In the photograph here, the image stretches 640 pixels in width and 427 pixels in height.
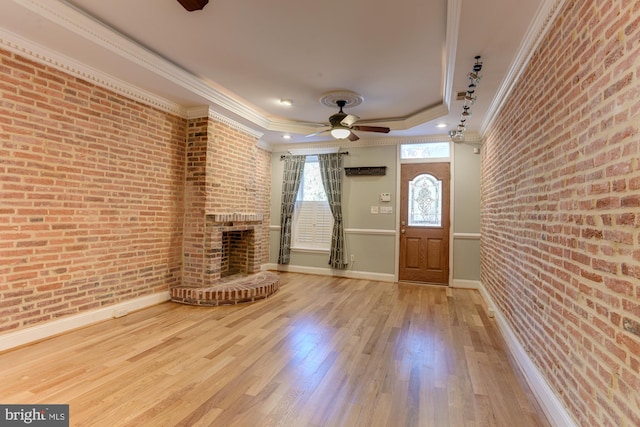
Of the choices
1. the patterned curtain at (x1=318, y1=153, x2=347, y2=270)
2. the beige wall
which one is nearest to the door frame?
the beige wall

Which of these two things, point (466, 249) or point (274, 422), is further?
point (466, 249)

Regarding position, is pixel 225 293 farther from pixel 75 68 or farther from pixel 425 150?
pixel 425 150

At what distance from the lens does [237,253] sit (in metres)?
5.24

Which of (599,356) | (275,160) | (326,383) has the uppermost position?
(275,160)

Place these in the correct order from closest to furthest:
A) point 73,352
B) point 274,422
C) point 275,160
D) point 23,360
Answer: point 274,422 < point 23,360 < point 73,352 < point 275,160

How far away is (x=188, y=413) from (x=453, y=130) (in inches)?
200

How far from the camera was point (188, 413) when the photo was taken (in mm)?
1789

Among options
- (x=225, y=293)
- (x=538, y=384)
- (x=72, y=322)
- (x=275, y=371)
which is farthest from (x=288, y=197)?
(x=538, y=384)

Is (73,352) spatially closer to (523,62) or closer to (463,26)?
(463,26)

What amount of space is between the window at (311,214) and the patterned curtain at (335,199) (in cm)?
22

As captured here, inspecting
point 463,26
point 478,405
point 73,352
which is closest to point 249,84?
point 463,26

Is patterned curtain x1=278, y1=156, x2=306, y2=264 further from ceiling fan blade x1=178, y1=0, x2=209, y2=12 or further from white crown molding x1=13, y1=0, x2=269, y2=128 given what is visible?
ceiling fan blade x1=178, y1=0, x2=209, y2=12

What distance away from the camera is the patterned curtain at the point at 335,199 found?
5.72 m

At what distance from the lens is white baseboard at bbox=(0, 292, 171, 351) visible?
250 centimetres
